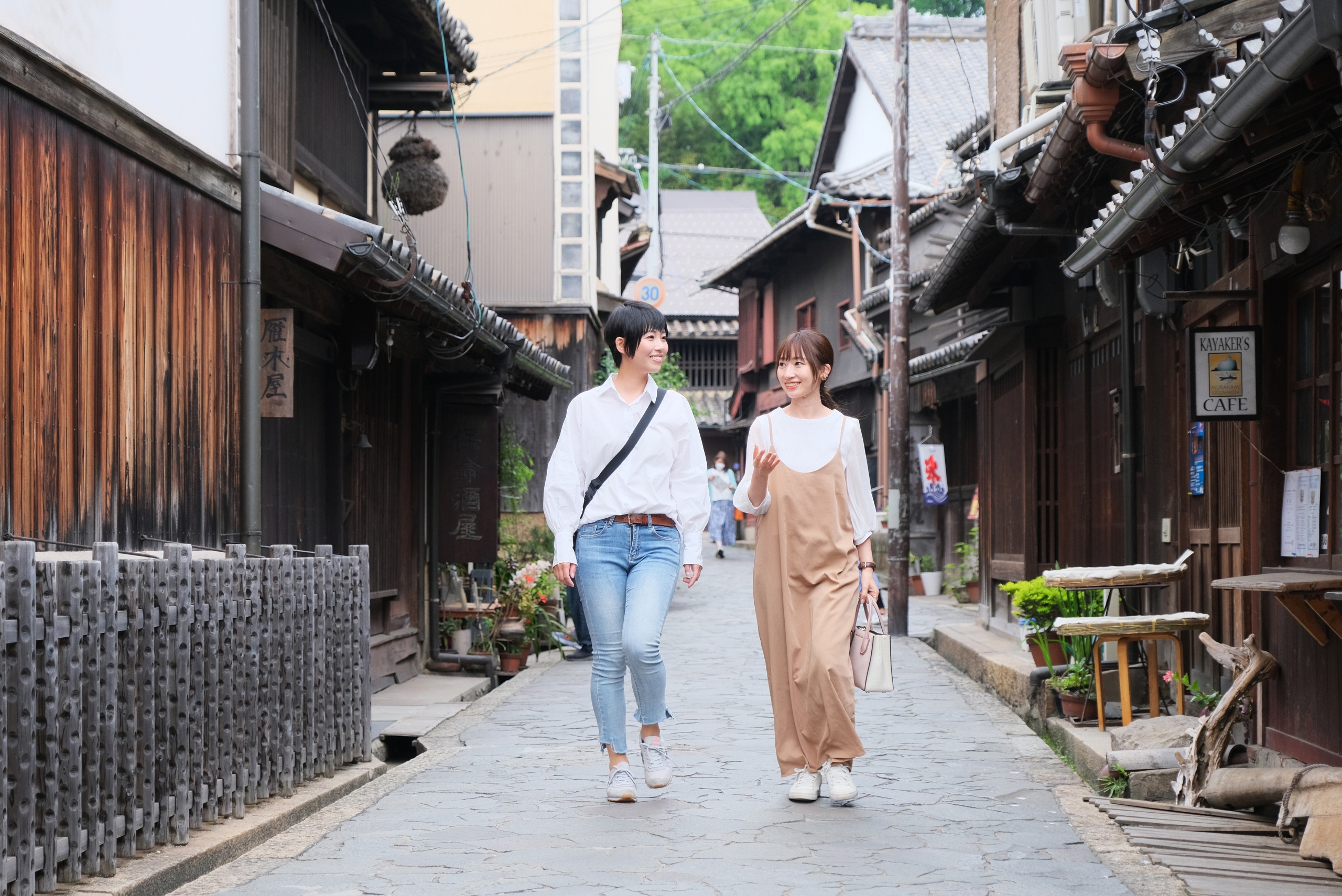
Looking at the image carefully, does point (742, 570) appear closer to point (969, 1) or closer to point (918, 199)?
point (918, 199)

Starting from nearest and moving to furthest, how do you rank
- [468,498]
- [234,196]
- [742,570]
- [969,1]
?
1. [234,196]
2. [468,498]
3. [742,570]
4. [969,1]

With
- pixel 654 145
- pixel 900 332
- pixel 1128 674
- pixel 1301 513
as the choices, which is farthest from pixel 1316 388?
pixel 654 145

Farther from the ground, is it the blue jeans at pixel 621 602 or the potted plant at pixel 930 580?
the blue jeans at pixel 621 602

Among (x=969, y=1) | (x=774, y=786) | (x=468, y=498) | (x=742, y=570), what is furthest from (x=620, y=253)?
(x=774, y=786)

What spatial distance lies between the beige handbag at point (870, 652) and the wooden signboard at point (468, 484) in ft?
28.8

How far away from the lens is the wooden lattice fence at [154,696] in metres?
4.54

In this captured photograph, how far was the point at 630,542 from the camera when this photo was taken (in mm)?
6605

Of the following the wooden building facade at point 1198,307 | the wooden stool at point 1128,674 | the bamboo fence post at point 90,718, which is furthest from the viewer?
the wooden stool at point 1128,674

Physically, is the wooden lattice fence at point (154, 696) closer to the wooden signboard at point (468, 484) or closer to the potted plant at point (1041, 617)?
the potted plant at point (1041, 617)

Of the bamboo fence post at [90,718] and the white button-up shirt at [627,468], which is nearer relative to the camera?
the bamboo fence post at [90,718]

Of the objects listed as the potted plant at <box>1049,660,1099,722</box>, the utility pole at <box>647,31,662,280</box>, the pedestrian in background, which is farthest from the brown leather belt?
the utility pole at <box>647,31,662,280</box>

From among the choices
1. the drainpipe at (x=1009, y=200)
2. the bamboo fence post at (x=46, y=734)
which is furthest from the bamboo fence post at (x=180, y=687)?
the drainpipe at (x=1009, y=200)

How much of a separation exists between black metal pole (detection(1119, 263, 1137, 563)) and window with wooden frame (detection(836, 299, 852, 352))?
18211mm

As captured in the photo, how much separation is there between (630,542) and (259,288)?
3.59 metres
